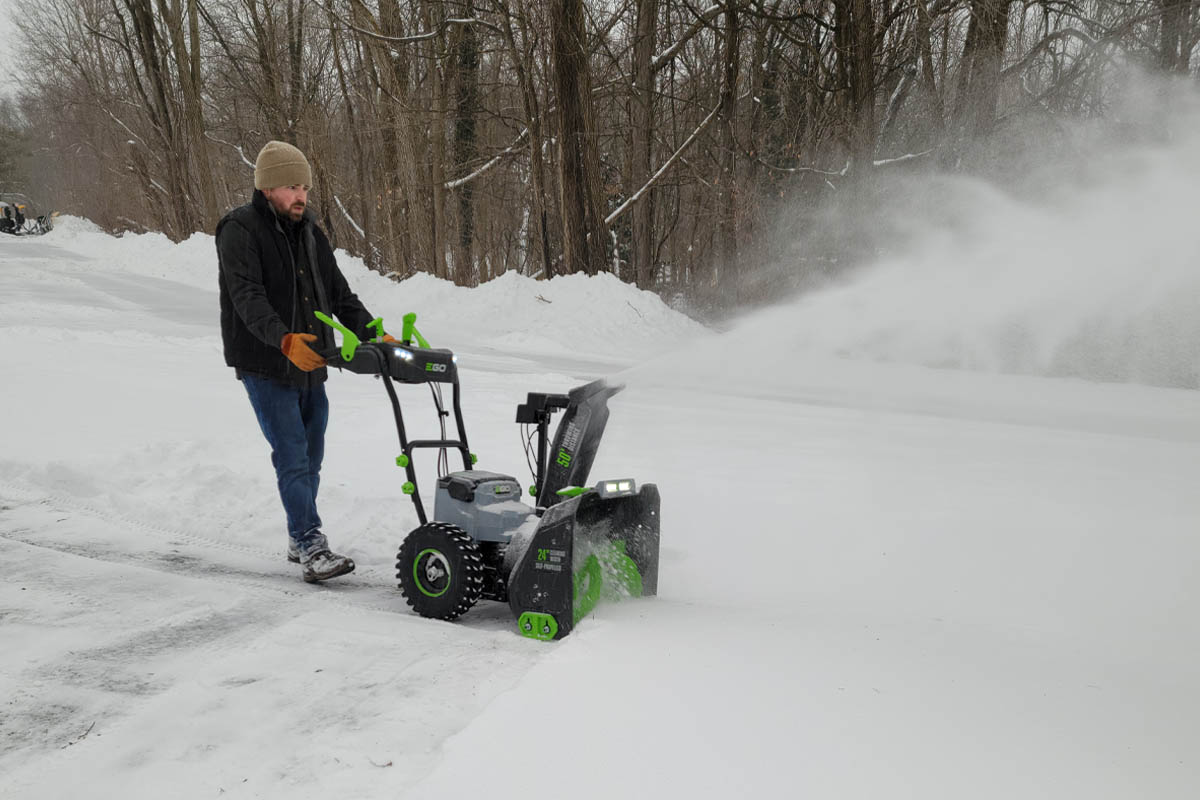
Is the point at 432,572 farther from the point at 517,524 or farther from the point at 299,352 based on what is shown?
the point at 299,352

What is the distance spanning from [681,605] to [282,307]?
8.04 feet

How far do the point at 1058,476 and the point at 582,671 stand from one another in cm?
452

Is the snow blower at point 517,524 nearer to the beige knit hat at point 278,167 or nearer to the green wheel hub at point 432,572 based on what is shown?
the green wheel hub at point 432,572

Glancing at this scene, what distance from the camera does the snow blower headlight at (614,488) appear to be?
350 centimetres

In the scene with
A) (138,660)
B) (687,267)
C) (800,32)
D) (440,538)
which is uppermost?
(800,32)

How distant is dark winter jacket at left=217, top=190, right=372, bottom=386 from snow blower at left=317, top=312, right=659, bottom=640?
1.21 ft

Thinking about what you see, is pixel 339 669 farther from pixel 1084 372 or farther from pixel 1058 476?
pixel 1084 372

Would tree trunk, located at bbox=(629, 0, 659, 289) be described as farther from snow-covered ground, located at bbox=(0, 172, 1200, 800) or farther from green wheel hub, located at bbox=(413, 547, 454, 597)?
green wheel hub, located at bbox=(413, 547, 454, 597)

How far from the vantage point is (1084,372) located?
37.9 feet

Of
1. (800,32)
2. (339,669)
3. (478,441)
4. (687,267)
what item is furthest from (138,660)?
(687,267)

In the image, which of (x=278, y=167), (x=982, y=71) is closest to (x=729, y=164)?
(x=982, y=71)

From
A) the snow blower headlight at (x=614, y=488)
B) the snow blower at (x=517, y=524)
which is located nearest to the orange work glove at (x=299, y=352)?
the snow blower at (x=517, y=524)

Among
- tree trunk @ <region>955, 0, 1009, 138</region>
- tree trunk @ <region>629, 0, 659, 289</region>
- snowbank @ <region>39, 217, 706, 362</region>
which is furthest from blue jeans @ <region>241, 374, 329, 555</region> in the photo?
tree trunk @ <region>629, 0, 659, 289</region>

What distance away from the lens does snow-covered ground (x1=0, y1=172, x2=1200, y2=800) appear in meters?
2.35
